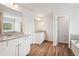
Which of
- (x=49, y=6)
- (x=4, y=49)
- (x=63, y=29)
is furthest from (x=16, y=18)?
(x=63, y=29)

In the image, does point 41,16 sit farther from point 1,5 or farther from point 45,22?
point 1,5

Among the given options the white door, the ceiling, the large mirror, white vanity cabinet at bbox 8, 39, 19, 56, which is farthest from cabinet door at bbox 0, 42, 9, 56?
the white door

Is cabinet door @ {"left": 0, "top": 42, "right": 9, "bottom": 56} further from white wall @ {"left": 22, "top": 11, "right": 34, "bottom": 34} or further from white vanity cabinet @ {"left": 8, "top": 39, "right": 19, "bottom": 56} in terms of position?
white wall @ {"left": 22, "top": 11, "right": 34, "bottom": 34}

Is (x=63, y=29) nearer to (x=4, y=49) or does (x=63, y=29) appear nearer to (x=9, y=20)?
(x=9, y=20)

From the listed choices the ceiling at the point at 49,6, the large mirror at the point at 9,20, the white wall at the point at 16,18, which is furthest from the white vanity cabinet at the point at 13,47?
the ceiling at the point at 49,6

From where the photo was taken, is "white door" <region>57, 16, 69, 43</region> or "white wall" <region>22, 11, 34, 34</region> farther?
"white door" <region>57, 16, 69, 43</region>

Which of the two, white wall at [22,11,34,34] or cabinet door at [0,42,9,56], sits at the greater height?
white wall at [22,11,34,34]

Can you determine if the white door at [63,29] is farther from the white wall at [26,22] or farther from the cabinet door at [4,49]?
the cabinet door at [4,49]

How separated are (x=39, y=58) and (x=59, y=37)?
636 centimetres

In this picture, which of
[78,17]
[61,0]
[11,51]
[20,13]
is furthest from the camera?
[78,17]

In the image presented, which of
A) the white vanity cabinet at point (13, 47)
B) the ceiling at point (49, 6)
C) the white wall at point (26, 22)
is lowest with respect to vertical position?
the white vanity cabinet at point (13, 47)

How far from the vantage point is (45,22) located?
25.6ft

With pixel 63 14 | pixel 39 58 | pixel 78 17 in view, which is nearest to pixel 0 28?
pixel 39 58

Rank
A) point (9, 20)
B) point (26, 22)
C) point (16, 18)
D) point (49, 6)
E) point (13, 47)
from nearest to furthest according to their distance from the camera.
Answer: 1. point (13, 47)
2. point (9, 20)
3. point (16, 18)
4. point (49, 6)
5. point (26, 22)
